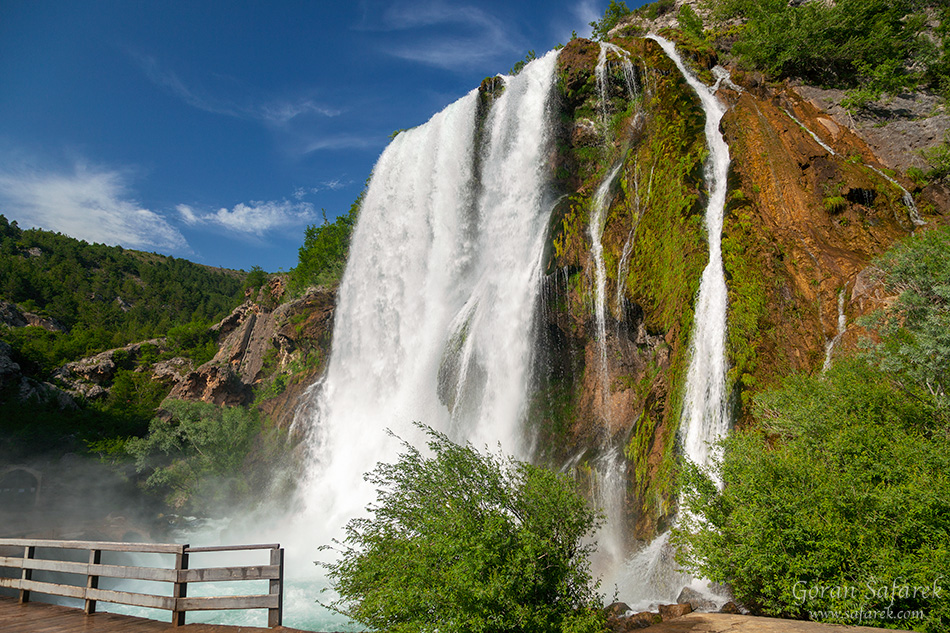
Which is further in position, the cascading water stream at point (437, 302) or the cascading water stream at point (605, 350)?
the cascading water stream at point (437, 302)

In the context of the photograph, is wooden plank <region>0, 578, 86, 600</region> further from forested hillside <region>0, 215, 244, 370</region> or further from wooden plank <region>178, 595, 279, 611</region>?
forested hillside <region>0, 215, 244, 370</region>

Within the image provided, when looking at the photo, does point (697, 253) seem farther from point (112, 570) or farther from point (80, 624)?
point (80, 624)

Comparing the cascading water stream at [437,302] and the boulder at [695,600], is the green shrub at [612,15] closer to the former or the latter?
the cascading water stream at [437,302]

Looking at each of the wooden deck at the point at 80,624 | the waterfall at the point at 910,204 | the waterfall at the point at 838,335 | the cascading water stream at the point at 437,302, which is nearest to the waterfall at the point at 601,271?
the cascading water stream at the point at 437,302

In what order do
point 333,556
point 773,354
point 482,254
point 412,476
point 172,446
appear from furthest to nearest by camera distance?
point 172,446 → point 482,254 → point 333,556 → point 773,354 → point 412,476

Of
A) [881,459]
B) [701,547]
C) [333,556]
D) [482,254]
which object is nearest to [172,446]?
[333,556]

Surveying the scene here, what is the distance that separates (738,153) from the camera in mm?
15750

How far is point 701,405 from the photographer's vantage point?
39.3 feet

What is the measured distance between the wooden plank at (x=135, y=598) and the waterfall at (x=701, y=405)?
8722mm

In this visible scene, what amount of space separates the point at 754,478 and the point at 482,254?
1948 cm

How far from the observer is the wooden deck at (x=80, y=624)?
6176 millimetres

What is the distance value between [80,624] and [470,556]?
5.91 m

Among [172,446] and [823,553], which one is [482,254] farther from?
[172,446]

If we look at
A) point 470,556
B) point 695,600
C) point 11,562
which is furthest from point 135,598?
point 695,600
